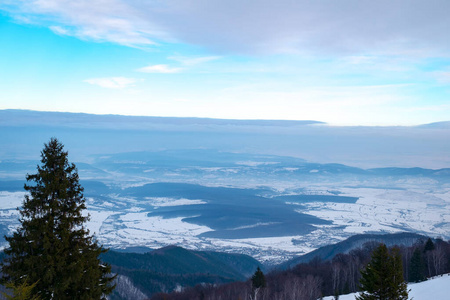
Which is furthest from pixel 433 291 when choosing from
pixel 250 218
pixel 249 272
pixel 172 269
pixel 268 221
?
A: pixel 250 218

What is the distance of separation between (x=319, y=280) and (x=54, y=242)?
37120 millimetres

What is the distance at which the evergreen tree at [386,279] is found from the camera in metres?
14.3

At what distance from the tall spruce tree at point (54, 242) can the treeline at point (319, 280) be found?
26.2 m

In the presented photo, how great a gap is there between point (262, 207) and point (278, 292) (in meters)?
123

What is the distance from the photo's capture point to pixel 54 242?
31.6 ft

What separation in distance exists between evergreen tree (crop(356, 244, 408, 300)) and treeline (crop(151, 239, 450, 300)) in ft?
67.3

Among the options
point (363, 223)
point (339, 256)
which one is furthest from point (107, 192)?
point (339, 256)

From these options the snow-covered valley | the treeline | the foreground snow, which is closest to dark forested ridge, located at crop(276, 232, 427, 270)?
the snow-covered valley

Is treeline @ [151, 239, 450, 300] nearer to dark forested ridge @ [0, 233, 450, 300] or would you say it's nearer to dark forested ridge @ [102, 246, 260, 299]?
dark forested ridge @ [0, 233, 450, 300]

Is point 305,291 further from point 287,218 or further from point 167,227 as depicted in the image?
point 287,218

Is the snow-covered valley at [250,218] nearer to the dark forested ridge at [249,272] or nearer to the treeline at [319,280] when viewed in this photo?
the dark forested ridge at [249,272]

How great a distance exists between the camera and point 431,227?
4478 inches

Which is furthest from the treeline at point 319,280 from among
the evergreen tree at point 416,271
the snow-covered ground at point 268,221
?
the snow-covered ground at point 268,221

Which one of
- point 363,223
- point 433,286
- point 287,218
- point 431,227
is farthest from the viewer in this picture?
point 287,218
